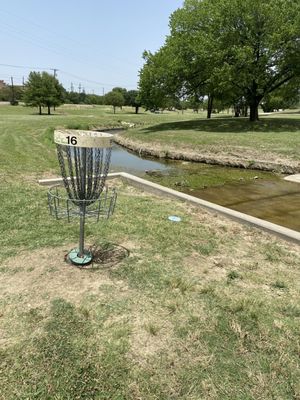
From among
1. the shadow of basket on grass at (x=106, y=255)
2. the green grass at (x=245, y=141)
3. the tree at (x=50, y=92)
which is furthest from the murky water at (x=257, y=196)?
the tree at (x=50, y=92)

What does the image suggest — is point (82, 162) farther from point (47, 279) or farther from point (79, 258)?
point (47, 279)

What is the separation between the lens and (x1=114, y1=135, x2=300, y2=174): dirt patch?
38.9ft

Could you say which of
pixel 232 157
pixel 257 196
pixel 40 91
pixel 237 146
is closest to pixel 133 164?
pixel 232 157

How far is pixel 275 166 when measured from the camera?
1191 cm

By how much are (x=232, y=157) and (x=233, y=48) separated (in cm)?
832

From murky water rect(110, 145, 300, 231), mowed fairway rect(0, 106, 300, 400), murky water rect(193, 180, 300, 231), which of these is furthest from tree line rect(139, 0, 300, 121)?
mowed fairway rect(0, 106, 300, 400)

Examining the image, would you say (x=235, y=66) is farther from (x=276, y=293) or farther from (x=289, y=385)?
(x=289, y=385)

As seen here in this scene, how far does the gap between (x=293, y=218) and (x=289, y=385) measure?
4637 millimetres

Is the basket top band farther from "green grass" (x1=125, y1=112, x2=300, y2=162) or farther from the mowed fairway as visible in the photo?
"green grass" (x1=125, y1=112, x2=300, y2=162)

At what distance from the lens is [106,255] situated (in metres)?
4.11

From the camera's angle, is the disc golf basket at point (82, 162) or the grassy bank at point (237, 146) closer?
the disc golf basket at point (82, 162)

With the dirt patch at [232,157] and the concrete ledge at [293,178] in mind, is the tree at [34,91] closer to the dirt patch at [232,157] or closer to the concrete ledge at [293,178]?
the dirt patch at [232,157]

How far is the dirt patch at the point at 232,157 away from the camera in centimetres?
1187

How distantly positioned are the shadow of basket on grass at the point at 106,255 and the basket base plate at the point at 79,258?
49mm
